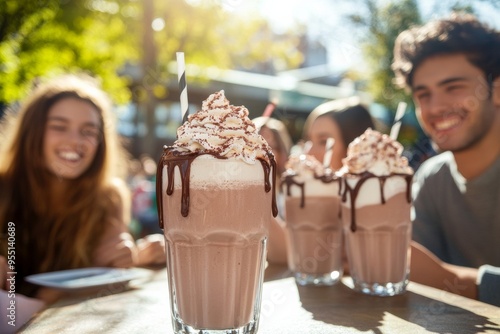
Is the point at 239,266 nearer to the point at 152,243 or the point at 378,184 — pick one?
the point at 378,184

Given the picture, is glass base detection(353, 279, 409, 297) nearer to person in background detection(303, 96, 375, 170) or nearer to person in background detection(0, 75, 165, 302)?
person in background detection(0, 75, 165, 302)

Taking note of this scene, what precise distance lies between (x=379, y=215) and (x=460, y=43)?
1312 millimetres

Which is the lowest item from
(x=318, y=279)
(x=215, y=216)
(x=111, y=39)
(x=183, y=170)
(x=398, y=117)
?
(x=318, y=279)

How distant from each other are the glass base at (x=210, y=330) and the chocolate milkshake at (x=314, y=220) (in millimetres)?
576

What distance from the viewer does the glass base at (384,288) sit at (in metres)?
1.48

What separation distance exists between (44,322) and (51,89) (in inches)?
67.4

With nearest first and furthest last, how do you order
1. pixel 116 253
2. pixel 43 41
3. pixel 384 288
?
pixel 384 288 < pixel 116 253 < pixel 43 41

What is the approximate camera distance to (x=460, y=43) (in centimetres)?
236

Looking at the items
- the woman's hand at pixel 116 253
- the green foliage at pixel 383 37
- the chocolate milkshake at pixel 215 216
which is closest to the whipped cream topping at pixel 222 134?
the chocolate milkshake at pixel 215 216

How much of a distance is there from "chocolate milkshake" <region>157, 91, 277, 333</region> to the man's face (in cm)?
148

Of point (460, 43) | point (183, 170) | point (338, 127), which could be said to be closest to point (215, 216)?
point (183, 170)

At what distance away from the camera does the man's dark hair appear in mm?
2359

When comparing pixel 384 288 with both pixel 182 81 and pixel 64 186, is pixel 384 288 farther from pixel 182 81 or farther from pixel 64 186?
pixel 64 186

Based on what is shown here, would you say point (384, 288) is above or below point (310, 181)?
below
